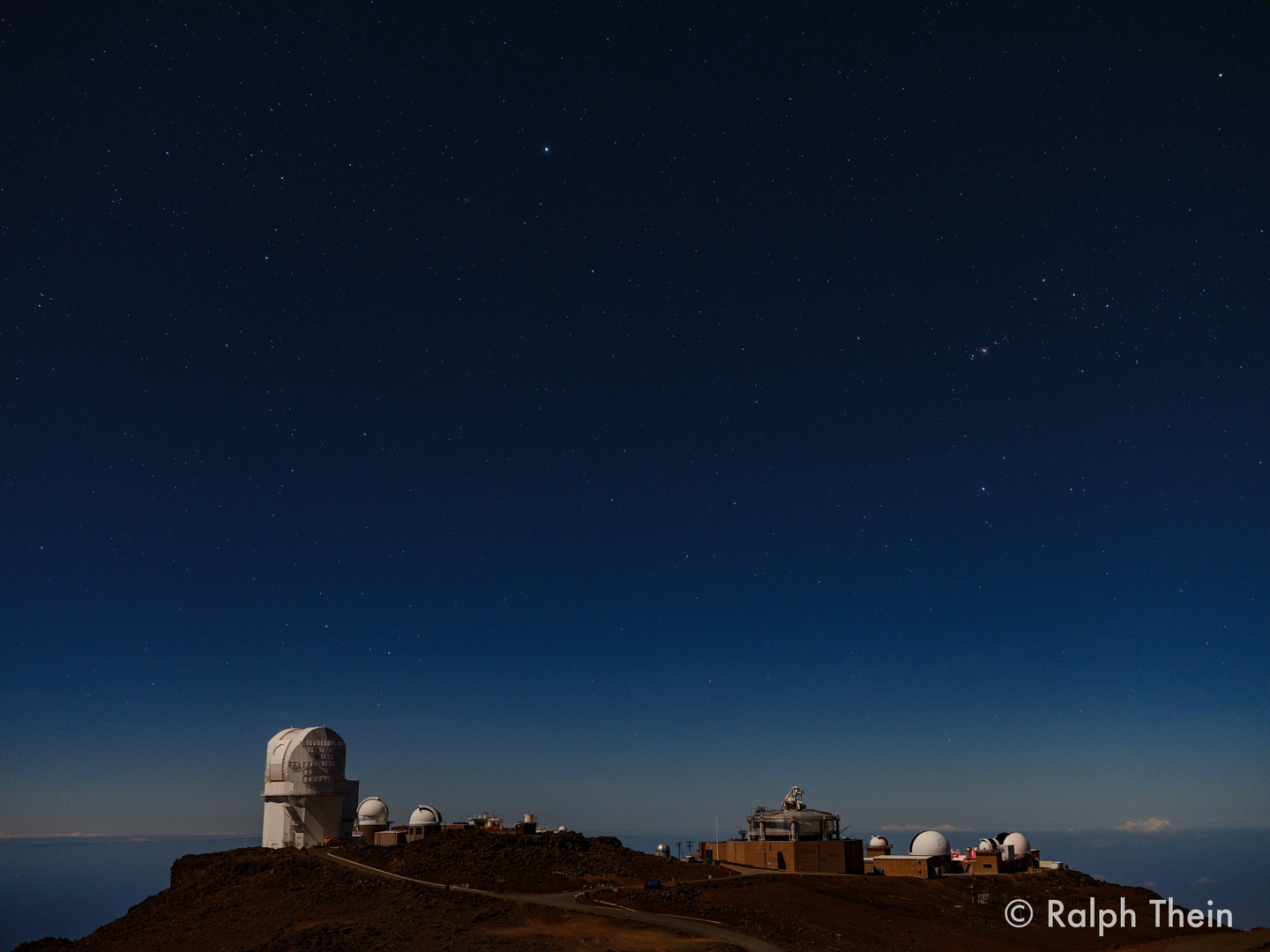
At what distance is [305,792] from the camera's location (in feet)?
178

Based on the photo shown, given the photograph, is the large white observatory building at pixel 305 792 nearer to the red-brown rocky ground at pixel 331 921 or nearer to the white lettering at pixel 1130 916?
the red-brown rocky ground at pixel 331 921

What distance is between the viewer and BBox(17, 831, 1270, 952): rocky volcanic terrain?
31.2 m

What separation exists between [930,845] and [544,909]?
136 ft

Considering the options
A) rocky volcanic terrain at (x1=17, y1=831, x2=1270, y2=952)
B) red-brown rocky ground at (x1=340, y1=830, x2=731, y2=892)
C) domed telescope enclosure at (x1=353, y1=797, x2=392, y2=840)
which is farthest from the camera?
domed telescope enclosure at (x1=353, y1=797, x2=392, y2=840)

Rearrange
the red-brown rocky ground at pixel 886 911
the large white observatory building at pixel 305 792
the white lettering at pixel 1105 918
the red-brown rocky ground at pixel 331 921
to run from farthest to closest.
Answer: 1. the large white observatory building at pixel 305 792
2. the white lettering at pixel 1105 918
3. the red-brown rocky ground at pixel 886 911
4. the red-brown rocky ground at pixel 331 921

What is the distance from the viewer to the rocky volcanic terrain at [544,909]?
31188mm

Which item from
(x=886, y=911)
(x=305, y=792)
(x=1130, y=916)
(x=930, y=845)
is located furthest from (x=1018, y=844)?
(x=305, y=792)

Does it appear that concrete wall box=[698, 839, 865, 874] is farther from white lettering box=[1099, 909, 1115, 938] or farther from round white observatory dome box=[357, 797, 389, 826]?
round white observatory dome box=[357, 797, 389, 826]

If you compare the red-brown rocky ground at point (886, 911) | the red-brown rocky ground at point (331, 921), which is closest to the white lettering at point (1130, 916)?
the red-brown rocky ground at point (886, 911)

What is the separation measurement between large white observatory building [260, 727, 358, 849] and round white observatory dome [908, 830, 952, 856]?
4388cm

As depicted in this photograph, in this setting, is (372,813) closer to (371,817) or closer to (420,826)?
(371,817)

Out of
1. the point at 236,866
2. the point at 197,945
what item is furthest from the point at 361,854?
the point at 197,945

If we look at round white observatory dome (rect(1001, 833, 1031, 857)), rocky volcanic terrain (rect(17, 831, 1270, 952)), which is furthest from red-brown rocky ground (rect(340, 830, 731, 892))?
round white observatory dome (rect(1001, 833, 1031, 857))

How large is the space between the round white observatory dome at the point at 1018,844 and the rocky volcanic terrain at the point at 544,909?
47.7 ft
